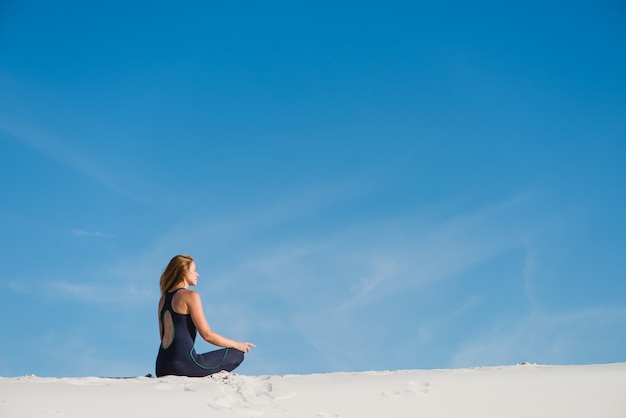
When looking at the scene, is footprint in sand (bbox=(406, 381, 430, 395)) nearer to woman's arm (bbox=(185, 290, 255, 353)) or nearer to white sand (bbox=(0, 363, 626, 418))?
white sand (bbox=(0, 363, 626, 418))

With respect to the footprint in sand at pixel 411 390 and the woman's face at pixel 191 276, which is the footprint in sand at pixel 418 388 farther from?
the woman's face at pixel 191 276

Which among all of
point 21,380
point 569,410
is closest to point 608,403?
point 569,410

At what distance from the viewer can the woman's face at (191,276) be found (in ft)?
21.6

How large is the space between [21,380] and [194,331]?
183 centimetres

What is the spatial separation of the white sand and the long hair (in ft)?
3.15

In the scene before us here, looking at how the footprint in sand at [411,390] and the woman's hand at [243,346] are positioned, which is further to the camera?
the woman's hand at [243,346]

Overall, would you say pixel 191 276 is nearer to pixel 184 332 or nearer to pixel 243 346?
pixel 184 332

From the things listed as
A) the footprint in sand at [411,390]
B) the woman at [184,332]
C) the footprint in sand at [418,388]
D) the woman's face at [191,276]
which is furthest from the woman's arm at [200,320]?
the footprint in sand at [418,388]

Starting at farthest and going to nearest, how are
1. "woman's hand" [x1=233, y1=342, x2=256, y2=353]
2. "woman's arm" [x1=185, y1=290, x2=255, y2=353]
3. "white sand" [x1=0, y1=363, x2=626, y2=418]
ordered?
"woman's hand" [x1=233, y1=342, x2=256, y2=353] < "woman's arm" [x1=185, y1=290, x2=255, y2=353] < "white sand" [x1=0, y1=363, x2=626, y2=418]

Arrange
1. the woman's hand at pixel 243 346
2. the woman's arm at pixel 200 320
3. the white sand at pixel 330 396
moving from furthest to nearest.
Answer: the woman's hand at pixel 243 346
the woman's arm at pixel 200 320
the white sand at pixel 330 396

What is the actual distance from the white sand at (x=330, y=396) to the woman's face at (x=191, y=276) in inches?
38.6

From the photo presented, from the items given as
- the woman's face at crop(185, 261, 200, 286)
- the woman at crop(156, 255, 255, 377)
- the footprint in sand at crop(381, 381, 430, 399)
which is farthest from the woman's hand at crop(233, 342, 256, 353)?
the footprint in sand at crop(381, 381, 430, 399)

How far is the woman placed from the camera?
6.41 meters

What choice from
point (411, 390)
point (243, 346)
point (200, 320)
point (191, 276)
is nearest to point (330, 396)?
point (411, 390)
